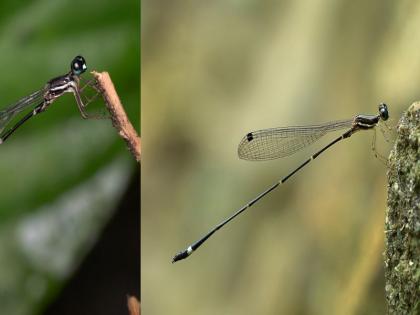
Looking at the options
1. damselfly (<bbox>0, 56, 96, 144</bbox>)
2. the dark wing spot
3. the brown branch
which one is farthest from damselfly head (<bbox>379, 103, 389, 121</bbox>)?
damselfly (<bbox>0, 56, 96, 144</bbox>)

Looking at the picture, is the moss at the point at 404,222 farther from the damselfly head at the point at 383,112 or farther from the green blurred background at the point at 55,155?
the green blurred background at the point at 55,155

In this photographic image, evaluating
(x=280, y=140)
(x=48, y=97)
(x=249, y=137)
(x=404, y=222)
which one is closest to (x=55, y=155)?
(x=48, y=97)

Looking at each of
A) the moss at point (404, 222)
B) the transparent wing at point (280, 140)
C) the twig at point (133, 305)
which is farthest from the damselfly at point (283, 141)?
the twig at point (133, 305)

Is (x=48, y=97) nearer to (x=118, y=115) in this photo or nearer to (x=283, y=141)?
(x=118, y=115)

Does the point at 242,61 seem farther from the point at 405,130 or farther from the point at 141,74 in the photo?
the point at 405,130

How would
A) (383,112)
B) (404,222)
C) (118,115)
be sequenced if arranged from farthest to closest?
(118,115) → (383,112) → (404,222)

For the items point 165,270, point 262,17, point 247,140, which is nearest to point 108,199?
point 165,270
